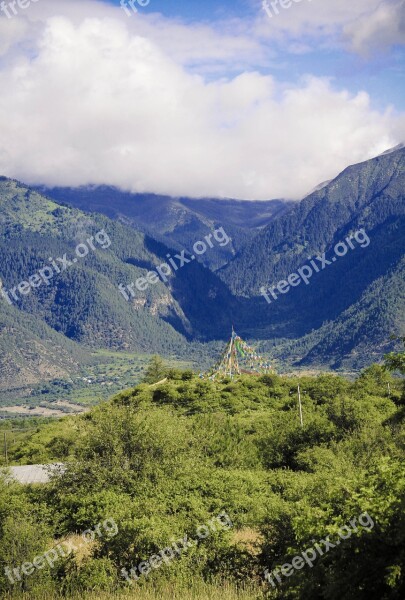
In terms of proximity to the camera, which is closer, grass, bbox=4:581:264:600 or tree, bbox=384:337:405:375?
tree, bbox=384:337:405:375

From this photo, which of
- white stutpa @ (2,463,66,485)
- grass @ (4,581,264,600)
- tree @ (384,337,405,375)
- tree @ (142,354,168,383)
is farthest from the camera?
tree @ (142,354,168,383)

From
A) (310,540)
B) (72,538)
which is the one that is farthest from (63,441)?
(310,540)

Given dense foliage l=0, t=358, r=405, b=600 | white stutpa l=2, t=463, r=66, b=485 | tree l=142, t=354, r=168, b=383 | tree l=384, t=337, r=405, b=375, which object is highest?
tree l=384, t=337, r=405, b=375

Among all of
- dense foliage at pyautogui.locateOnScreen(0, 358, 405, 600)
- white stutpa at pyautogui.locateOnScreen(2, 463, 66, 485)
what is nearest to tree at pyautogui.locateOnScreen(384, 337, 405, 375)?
dense foliage at pyautogui.locateOnScreen(0, 358, 405, 600)

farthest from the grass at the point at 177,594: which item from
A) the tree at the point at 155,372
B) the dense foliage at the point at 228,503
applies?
the tree at the point at 155,372

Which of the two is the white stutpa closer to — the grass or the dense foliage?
the dense foliage

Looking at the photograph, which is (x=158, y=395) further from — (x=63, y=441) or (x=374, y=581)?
(x=374, y=581)

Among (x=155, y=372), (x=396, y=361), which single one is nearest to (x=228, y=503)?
(x=396, y=361)

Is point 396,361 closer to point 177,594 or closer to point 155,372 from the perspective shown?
point 177,594

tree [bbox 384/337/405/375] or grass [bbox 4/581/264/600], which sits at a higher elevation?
tree [bbox 384/337/405/375]

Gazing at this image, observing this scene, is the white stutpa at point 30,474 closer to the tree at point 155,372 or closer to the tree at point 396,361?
the tree at point 396,361

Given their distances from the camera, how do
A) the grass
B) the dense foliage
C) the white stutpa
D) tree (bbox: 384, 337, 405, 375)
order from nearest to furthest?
the dense foliage, tree (bbox: 384, 337, 405, 375), the grass, the white stutpa

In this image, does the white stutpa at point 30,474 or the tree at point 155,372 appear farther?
the tree at point 155,372
